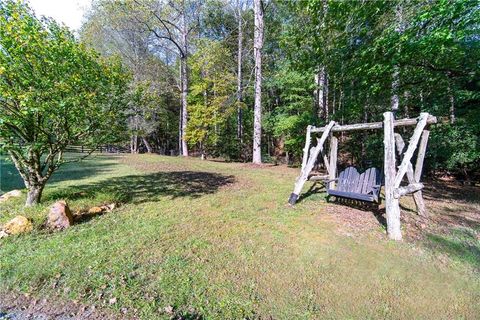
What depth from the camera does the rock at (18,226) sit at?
3.73m

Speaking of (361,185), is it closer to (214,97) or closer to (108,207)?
(108,207)

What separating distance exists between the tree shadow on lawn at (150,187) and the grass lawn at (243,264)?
52cm

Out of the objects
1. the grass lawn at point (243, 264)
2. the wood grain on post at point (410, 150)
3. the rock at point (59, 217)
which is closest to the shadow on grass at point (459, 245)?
the grass lawn at point (243, 264)

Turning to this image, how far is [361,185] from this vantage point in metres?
5.16

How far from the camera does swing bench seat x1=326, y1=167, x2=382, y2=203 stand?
15.8ft

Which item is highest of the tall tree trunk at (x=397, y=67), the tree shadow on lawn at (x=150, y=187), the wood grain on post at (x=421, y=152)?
the tall tree trunk at (x=397, y=67)

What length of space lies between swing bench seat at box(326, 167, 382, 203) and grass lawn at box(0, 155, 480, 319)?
412 mm

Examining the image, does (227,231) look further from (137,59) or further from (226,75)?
(137,59)

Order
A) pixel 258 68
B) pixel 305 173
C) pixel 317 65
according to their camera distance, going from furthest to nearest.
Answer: pixel 258 68
pixel 317 65
pixel 305 173

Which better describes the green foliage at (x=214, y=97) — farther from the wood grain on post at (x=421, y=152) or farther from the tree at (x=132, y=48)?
the wood grain on post at (x=421, y=152)

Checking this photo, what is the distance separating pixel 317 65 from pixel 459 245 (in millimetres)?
6399

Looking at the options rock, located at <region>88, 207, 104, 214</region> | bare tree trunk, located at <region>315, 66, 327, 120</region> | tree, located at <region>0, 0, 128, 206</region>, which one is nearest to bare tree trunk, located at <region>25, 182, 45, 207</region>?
tree, located at <region>0, 0, 128, 206</region>

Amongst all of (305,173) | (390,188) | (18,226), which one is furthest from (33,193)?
(390,188)

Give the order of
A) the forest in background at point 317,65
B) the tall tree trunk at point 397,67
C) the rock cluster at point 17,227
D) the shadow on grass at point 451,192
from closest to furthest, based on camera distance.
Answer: the rock cluster at point 17,227
the forest in background at point 317,65
the tall tree trunk at point 397,67
the shadow on grass at point 451,192
